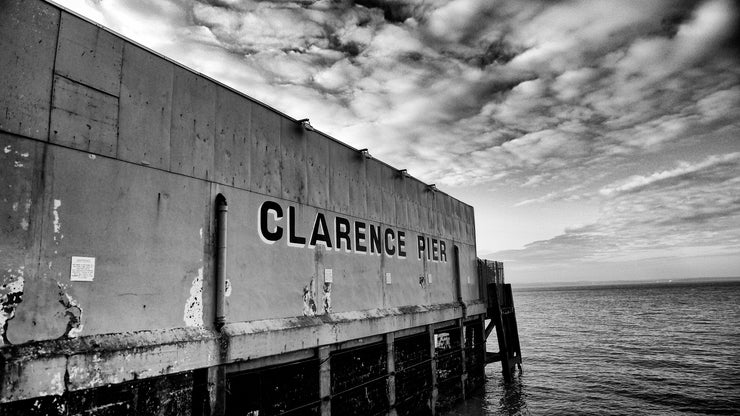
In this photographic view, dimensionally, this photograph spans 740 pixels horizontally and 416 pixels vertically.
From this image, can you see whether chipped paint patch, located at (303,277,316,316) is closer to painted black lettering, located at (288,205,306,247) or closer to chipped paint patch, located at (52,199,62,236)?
painted black lettering, located at (288,205,306,247)

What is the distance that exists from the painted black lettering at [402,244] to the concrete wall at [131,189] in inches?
133

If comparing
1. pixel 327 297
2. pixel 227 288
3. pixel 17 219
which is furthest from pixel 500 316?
pixel 17 219

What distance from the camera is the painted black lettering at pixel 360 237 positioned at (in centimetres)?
921

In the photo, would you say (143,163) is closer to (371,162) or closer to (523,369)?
(371,162)

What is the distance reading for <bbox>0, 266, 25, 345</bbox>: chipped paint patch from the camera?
3.77m

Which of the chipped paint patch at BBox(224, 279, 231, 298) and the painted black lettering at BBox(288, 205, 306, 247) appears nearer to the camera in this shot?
the chipped paint patch at BBox(224, 279, 231, 298)

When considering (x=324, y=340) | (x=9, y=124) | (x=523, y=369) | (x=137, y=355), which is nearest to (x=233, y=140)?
(x=9, y=124)

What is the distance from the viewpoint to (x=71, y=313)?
425 centimetres

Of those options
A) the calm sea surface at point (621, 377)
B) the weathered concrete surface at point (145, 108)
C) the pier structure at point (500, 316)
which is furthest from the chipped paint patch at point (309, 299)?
the pier structure at point (500, 316)

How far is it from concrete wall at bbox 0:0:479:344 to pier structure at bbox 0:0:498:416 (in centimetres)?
2

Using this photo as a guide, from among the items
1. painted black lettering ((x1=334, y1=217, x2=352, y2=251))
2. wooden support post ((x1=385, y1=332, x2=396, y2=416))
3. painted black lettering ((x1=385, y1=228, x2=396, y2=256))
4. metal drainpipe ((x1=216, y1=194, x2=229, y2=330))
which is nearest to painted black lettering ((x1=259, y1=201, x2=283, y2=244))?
metal drainpipe ((x1=216, y1=194, x2=229, y2=330))

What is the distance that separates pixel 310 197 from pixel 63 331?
14.5 ft

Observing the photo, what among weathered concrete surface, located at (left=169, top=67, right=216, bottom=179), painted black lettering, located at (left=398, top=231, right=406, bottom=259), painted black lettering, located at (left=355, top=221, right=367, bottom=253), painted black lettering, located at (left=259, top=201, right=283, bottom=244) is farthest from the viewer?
painted black lettering, located at (left=398, top=231, right=406, bottom=259)

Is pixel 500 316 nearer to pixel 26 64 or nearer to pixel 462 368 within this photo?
pixel 462 368
